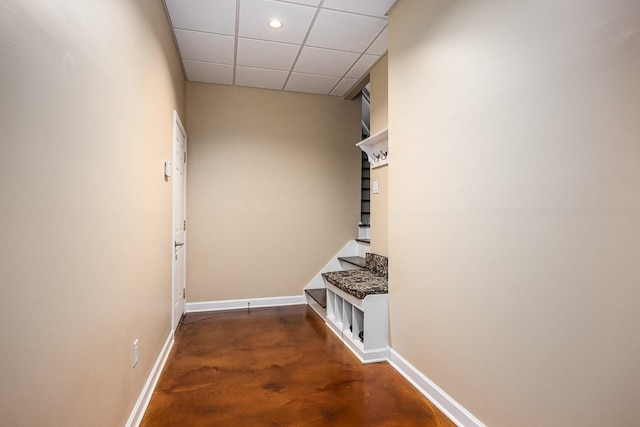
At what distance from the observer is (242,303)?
12.6 feet

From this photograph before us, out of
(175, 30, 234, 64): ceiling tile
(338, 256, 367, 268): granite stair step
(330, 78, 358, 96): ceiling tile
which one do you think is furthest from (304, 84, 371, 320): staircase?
(175, 30, 234, 64): ceiling tile

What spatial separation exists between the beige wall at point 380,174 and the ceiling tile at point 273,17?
34.0 inches

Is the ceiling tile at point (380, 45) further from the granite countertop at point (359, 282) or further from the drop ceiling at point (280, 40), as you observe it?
the granite countertop at point (359, 282)

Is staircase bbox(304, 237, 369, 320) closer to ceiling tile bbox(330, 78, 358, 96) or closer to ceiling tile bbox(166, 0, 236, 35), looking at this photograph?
ceiling tile bbox(330, 78, 358, 96)

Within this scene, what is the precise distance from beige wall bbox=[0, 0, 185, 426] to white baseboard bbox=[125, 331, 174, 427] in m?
Answer: 0.07

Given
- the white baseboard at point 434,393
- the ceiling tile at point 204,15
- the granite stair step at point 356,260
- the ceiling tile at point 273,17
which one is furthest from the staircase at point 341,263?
the ceiling tile at point 204,15

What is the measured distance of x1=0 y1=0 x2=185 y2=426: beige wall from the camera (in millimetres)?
766

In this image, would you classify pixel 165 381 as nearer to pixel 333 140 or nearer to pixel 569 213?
pixel 569 213

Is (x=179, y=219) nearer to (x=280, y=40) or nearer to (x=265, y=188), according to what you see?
(x=265, y=188)

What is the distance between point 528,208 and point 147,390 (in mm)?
2236

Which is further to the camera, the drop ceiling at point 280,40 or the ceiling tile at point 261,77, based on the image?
the ceiling tile at point 261,77

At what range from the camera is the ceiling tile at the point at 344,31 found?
8.19 feet

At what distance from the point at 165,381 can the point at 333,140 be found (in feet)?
10.1

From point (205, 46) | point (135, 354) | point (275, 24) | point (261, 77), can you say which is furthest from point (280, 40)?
point (135, 354)
